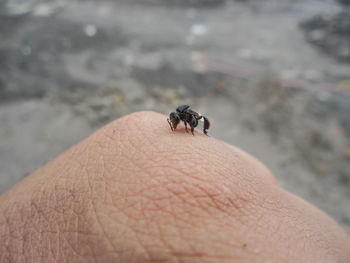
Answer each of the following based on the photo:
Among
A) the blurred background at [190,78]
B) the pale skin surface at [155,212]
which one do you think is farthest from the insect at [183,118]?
the blurred background at [190,78]

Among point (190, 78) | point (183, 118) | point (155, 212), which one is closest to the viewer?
point (155, 212)

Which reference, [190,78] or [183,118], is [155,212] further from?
[190,78]

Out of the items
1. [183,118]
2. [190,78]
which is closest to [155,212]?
[183,118]

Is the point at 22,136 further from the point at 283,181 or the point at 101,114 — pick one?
the point at 283,181

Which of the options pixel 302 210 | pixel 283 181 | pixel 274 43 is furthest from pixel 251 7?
pixel 302 210

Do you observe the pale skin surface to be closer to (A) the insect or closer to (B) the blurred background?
(A) the insect

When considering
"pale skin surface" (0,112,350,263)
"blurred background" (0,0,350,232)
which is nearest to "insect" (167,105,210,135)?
"pale skin surface" (0,112,350,263)
